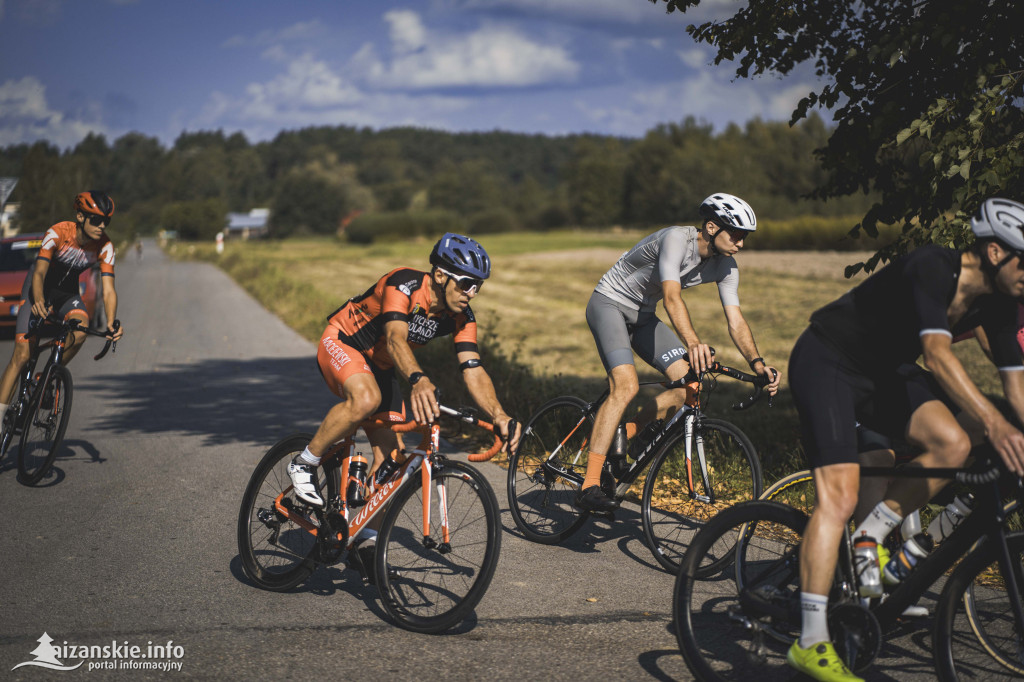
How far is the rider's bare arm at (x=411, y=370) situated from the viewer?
405 cm

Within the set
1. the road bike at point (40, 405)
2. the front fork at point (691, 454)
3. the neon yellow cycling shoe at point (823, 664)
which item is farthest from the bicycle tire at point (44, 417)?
the neon yellow cycling shoe at point (823, 664)

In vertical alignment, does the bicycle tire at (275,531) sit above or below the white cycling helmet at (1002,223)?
below

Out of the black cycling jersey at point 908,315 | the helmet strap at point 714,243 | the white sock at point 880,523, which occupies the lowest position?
the white sock at point 880,523

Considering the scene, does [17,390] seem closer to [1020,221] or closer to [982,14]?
[1020,221]

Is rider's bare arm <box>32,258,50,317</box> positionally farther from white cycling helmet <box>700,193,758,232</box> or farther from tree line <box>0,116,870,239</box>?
tree line <box>0,116,870,239</box>

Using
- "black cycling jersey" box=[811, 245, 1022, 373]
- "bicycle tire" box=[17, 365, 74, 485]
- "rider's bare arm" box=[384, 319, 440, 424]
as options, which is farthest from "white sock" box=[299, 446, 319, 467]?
"bicycle tire" box=[17, 365, 74, 485]

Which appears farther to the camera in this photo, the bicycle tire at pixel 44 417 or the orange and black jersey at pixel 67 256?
the orange and black jersey at pixel 67 256

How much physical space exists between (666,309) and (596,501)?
122 cm

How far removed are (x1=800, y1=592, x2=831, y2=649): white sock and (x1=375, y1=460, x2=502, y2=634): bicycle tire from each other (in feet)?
4.34

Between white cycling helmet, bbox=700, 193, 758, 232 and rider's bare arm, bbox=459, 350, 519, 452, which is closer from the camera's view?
rider's bare arm, bbox=459, 350, 519, 452

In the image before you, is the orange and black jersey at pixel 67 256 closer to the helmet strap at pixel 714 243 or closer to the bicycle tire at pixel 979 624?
the helmet strap at pixel 714 243

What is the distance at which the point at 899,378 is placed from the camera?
3648 millimetres

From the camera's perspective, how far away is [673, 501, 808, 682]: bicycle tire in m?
3.56

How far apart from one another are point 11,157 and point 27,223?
4.88m
